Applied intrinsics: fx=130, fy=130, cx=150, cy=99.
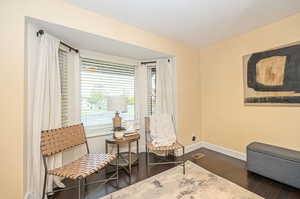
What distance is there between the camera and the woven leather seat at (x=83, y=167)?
55.6 inches

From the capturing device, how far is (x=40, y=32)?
160cm

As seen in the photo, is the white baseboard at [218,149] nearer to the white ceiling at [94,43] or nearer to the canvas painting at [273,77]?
the canvas painting at [273,77]

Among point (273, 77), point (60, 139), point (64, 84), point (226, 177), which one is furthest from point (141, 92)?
point (273, 77)

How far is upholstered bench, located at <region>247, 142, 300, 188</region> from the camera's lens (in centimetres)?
169

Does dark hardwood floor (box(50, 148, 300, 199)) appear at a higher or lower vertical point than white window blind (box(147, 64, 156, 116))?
lower

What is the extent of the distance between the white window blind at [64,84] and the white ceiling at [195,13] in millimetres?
842

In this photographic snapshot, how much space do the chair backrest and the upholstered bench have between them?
2.69 meters

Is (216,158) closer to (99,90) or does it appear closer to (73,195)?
(73,195)

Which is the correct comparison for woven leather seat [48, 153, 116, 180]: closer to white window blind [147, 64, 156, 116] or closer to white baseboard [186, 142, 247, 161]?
white window blind [147, 64, 156, 116]

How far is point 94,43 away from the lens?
2.11 metres

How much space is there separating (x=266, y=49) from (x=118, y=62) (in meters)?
2.76

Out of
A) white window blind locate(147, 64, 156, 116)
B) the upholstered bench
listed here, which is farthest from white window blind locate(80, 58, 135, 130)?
the upholstered bench

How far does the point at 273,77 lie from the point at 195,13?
66.0 inches

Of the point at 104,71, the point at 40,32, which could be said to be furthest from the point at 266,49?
the point at 40,32
